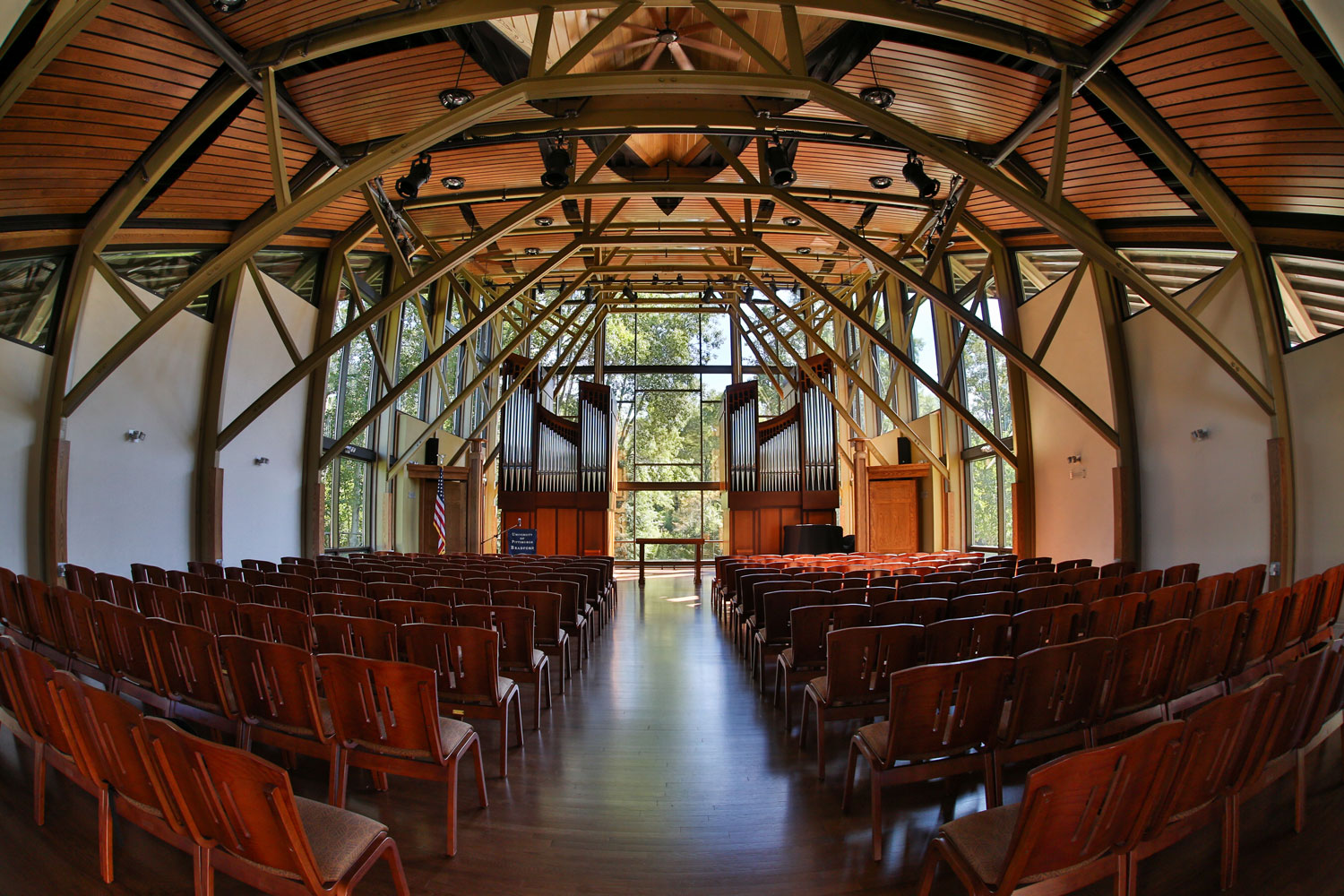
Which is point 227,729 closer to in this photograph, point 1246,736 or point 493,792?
point 493,792

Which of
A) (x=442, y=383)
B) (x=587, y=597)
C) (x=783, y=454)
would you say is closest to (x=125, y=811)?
(x=587, y=597)

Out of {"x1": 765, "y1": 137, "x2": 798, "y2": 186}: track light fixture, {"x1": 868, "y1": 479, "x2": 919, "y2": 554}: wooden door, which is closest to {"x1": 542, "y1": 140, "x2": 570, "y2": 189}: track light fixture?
{"x1": 765, "y1": 137, "x2": 798, "y2": 186}: track light fixture

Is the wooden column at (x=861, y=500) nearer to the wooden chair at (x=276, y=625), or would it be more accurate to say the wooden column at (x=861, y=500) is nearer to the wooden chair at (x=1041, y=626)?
the wooden chair at (x=1041, y=626)

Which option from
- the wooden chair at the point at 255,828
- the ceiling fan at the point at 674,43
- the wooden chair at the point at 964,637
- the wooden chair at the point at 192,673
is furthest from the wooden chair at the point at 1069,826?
the ceiling fan at the point at 674,43

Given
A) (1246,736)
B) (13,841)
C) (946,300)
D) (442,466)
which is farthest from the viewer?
(442,466)

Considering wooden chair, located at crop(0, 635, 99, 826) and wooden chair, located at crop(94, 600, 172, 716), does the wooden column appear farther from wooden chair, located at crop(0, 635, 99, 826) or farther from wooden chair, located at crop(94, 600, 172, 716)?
wooden chair, located at crop(0, 635, 99, 826)

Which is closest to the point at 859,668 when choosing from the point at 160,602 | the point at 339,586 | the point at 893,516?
the point at 339,586

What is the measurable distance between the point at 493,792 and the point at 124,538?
A: 23.7ft

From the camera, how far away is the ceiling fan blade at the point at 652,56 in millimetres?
7821

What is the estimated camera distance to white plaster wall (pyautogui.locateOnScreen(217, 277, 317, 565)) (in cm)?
927

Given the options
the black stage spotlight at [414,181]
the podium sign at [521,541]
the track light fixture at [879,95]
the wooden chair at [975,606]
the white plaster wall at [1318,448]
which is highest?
the track light fixture at [879,95]

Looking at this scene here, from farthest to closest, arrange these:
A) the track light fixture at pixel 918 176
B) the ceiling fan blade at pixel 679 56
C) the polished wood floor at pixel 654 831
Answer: the ceiling fan blade at pixel 679 56
the track light fixture at pixel 918 176
the polished wood floor at pixel 654 831

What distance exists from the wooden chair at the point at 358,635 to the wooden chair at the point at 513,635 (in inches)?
23.8

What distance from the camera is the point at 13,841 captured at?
8.39ft
